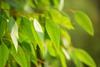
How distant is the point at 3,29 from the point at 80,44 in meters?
1.60

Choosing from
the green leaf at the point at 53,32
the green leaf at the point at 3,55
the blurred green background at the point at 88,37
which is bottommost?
the blurred green background at the point at 88,37

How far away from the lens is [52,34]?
34.8 inches

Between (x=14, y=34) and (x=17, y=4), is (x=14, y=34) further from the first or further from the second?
(x=17, y=4)

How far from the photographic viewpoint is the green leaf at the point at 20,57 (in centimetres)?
85

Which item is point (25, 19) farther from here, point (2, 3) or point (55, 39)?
point (2, 3)

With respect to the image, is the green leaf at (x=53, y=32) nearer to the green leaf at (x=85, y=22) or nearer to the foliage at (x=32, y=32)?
the foliage at (x=32, y=32)

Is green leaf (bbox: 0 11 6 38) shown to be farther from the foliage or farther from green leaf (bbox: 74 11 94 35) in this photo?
green leaf (bbox: 74 11 94 35)

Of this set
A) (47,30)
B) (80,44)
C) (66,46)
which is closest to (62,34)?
(66,46)

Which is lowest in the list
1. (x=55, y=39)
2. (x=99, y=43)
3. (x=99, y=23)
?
(x=99, y=43)

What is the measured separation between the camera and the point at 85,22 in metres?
1.01

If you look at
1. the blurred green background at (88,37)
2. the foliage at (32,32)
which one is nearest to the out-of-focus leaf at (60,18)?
the foliage at (32,32)

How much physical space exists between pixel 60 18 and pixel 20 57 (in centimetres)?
24

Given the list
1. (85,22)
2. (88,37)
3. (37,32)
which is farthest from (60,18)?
(88,37)

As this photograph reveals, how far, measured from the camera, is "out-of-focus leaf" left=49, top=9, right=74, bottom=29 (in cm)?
101
